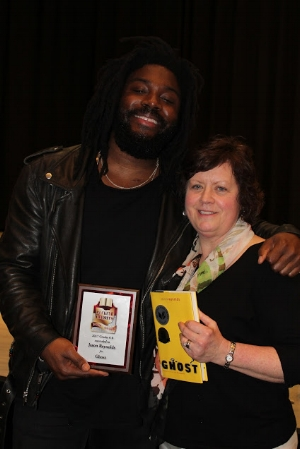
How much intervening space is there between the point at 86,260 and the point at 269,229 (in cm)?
69

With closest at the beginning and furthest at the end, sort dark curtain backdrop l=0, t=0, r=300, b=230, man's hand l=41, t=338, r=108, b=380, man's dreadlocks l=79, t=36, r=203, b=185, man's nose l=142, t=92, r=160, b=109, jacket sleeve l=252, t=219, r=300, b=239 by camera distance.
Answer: man's hand l=41, t=338, r=108, b=380 < jacket sleeve l=252, t=219, r=300, b=239 < man's nose l=142, t=92, r=160, b=109 < man's dreadlocks l=79, t=36, r=203, b=185 < dark curtain backdrop l=0, t=0, r=300, b=230

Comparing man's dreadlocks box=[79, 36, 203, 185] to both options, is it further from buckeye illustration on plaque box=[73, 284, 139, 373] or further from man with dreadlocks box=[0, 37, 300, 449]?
buckeye illustration on plaque box=[73, 284, 139, 373]

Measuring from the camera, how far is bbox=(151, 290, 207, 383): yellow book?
1729mm

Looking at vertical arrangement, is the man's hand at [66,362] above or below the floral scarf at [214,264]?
below

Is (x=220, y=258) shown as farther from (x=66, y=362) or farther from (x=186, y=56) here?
(x=186, y=56)

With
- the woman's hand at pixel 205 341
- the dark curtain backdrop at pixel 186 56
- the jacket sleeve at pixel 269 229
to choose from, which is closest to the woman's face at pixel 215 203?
the jacket sleeve at pixel 269 229

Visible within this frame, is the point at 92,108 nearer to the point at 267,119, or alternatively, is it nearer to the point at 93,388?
the point at 93,388

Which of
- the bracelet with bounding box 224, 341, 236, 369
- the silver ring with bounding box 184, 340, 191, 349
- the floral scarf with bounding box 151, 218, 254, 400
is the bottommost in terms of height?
the bracelet with bounding box 224, 341, 236, 369

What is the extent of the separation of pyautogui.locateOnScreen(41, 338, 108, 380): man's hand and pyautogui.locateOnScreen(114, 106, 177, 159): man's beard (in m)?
0.80

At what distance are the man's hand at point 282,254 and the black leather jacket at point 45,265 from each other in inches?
6.9

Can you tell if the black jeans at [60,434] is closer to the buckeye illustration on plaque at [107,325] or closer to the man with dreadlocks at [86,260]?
the man with dreadlocks at [86,260]

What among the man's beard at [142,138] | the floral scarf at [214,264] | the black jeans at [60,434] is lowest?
the black jeans at [60,434]

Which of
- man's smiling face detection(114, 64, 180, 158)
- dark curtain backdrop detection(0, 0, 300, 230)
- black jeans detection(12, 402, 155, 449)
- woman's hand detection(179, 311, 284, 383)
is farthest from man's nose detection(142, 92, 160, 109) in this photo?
dark curtain backdrop detection(0, 0, 300, 230)

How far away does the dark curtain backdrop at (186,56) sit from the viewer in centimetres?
652
